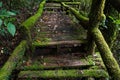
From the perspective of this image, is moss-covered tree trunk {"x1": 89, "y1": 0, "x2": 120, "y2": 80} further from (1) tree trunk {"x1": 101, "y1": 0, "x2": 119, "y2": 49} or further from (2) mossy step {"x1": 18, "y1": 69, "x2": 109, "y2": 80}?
(1) tree trunk {"x1": 101, "y1": 0, "x2": 119, "y2": 49}

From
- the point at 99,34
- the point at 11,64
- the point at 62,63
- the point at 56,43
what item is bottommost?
the point at 62,63

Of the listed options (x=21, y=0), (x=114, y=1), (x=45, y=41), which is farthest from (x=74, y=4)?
(x=114, y=1)

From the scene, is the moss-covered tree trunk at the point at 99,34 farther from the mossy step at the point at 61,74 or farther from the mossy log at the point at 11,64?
the mossy log at the point at 11,64

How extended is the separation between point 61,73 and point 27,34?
4.09 feet

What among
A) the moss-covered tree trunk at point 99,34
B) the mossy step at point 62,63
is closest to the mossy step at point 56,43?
the mossy step at point 62,63

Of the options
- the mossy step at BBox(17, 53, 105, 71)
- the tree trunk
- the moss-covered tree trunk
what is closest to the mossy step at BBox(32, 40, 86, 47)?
the mossy step at BBox(17, 53, 105, 71)

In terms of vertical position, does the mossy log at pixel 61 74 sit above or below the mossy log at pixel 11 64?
below

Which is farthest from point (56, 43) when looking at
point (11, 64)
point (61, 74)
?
point (11, 64)

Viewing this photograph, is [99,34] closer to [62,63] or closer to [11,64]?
[62,63]

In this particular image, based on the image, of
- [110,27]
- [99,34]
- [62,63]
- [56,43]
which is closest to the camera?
[99,34]

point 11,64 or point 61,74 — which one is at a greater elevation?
point 11,64

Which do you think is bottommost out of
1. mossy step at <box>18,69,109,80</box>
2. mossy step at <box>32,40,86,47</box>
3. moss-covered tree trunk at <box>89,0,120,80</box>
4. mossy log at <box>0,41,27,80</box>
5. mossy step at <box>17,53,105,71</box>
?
Result: mossy step at <box>17,53,105,71</box>

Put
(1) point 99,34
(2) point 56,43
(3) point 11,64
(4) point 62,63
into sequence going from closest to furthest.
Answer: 1. (3) point 11,64
2. (1) point 99,34
3. (4) point 62,63
4. (2) point 56,43

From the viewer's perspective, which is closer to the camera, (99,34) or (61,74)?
(61,74)
